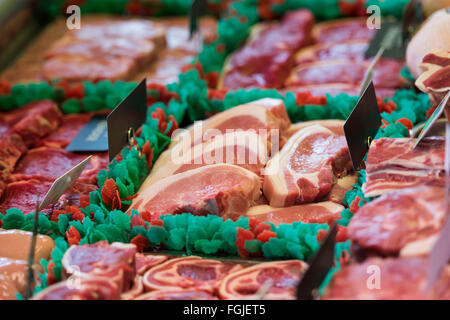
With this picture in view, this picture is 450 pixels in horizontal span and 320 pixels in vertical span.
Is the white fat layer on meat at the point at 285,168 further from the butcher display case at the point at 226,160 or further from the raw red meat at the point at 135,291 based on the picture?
the raw red meat at the point at 135,291

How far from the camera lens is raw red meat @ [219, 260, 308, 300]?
67.9 inches

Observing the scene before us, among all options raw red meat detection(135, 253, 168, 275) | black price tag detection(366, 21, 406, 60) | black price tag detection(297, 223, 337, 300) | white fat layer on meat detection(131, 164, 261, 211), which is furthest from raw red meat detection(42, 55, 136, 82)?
black price tag detection(297, 223, 337, 300)

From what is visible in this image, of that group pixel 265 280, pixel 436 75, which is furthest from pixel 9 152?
pixel 436 75

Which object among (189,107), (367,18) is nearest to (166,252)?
(189,107)

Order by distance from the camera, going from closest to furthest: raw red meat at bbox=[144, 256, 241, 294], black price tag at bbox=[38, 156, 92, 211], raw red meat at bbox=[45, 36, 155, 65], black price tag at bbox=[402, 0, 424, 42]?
raw red meat at bbox=[144, 256, 241, 294] < black price tag at bbox=[38, 156, 92, 211] < black price tag at bbox=[402, 0, 424, 42] < raw red meat at bbox=[45, 36, 155, 65]

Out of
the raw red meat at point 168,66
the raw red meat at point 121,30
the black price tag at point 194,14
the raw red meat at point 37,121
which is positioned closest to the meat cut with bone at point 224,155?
the raw red meat at point 37,121

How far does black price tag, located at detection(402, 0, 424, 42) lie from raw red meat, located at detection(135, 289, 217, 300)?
2287 millimetres

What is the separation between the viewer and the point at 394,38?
146 inches

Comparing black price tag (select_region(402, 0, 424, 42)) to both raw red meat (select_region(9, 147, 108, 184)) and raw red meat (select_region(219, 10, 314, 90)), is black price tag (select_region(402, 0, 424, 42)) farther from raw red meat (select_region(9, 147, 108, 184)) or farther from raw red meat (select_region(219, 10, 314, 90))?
raw red meat (select_region(9, 147, 108, 184))

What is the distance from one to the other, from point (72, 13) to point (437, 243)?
3.50 meters

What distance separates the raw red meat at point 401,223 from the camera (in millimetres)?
1566

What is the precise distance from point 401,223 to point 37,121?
1989 millimetres

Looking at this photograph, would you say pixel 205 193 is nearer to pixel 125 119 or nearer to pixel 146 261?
pixel 146 261

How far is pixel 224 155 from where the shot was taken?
2.38 m
